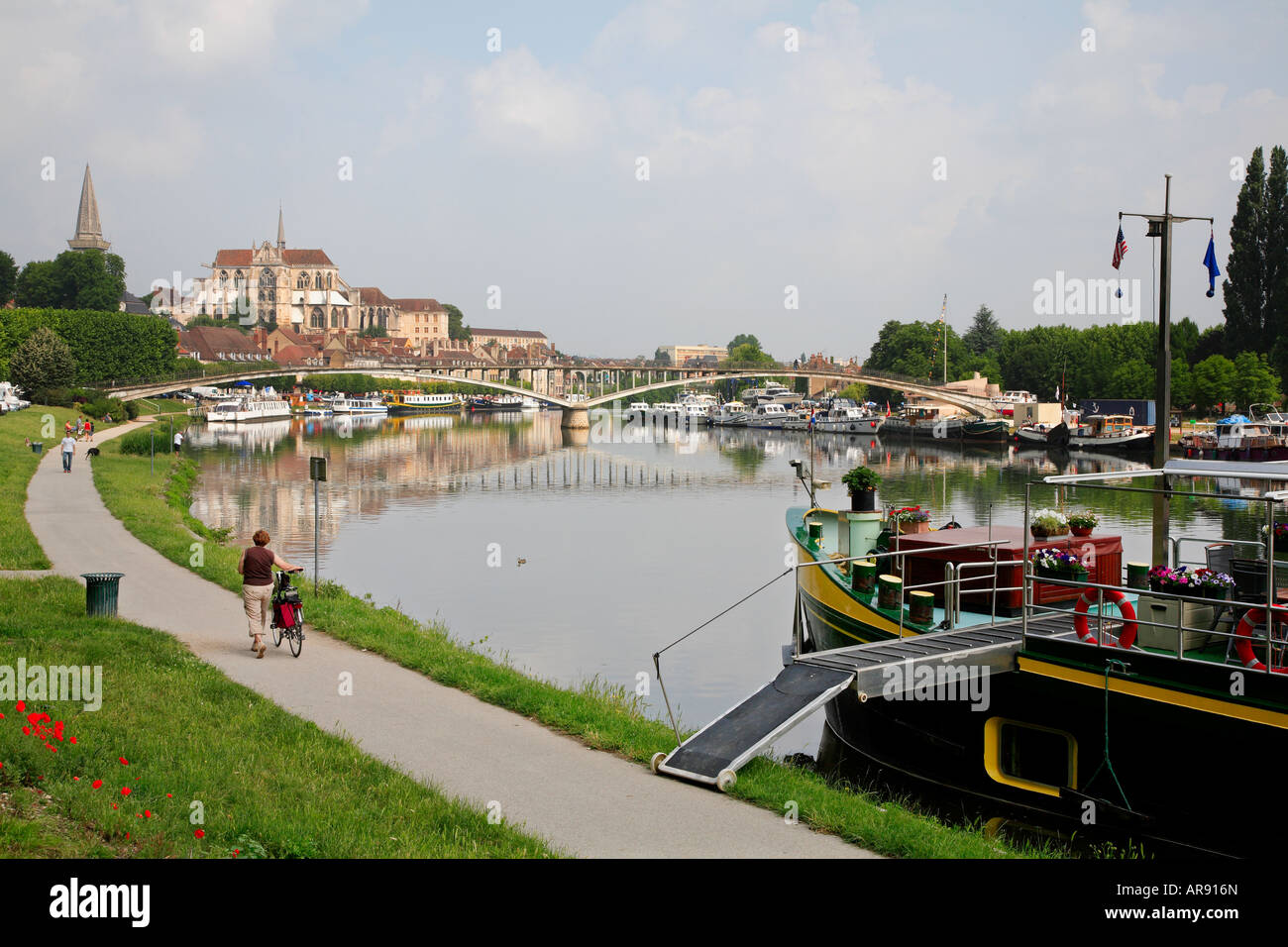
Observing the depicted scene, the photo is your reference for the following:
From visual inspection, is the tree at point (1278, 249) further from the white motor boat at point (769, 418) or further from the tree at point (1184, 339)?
the white motor boat at point (769, 418)

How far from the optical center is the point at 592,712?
12.6 m

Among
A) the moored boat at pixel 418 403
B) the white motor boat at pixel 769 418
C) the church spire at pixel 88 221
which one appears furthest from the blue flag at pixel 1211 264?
the church spire at pixel 88 221

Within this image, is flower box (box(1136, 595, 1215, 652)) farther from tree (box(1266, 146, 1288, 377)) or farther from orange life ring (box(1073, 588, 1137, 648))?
tree (box(1266, 146, 1288, 377))

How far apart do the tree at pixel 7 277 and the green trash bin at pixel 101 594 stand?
136 metres

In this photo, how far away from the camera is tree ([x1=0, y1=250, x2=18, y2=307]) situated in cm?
13438

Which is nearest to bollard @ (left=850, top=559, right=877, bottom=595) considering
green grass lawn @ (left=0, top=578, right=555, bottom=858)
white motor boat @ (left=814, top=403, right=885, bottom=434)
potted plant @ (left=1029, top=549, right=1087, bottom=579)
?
potted plant @ (left=1029, top=549, right=1087, bottom=579)

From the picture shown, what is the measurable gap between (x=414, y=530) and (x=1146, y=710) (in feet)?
93.5

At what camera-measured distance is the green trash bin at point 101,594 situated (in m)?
15.7

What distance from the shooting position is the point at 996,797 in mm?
12117

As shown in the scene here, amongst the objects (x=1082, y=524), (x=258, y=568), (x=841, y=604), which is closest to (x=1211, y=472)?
(x=1082, y=524)

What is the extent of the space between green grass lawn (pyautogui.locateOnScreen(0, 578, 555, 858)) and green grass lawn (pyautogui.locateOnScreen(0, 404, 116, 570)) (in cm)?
949

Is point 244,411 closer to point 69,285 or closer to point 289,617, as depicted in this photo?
point 69,285

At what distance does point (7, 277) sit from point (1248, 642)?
151 meters
